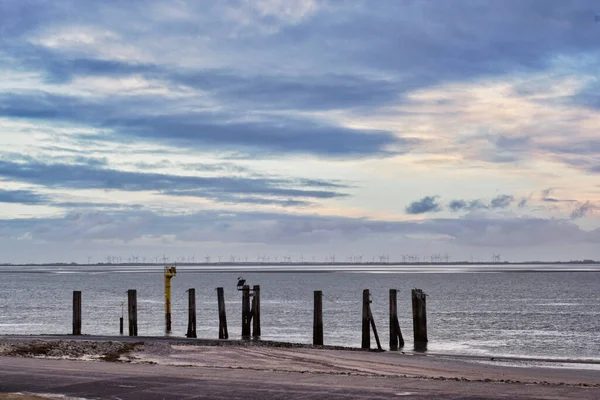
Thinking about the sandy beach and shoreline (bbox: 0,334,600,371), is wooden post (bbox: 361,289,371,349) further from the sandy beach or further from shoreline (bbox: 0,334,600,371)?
the sandy beach

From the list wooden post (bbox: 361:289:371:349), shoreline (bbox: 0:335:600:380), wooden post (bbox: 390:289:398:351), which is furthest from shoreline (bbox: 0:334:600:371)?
wooden post (bbox: 361:289:371:349)

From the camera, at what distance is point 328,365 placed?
30203mm

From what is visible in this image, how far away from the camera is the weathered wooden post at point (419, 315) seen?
144ft

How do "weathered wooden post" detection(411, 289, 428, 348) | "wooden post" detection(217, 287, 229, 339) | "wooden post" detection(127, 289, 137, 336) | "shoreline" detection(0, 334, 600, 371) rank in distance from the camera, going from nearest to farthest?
"shoreline" detection(0, 334, 600, 371) < "weathered wooden post" detection(411, 289, 428, 348) < "wooden post" detection(217, 287, 229, 339) < "wooden post" detection(127, 289, 137, 336)

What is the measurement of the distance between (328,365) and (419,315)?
15.6 meters

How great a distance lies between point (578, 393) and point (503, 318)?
2015 inches

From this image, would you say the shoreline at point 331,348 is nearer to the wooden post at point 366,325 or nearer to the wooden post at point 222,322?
the wooden post at point 366,325

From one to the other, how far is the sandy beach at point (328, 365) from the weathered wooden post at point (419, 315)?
4570 mm

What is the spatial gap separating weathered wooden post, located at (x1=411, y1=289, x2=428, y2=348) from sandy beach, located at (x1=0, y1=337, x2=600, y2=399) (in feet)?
15.0

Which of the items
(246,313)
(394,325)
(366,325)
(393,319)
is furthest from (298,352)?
(246,313)

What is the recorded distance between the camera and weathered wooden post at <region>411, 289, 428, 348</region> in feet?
144

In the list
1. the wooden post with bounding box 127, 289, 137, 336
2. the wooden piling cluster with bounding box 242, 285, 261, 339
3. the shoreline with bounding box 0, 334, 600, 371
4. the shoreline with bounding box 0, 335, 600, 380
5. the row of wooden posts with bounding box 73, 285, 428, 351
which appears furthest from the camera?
the wooden post with bounding box 127, 289, 137, 336

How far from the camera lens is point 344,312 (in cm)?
7688

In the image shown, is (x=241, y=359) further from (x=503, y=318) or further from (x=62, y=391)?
(x=503, y=318)
